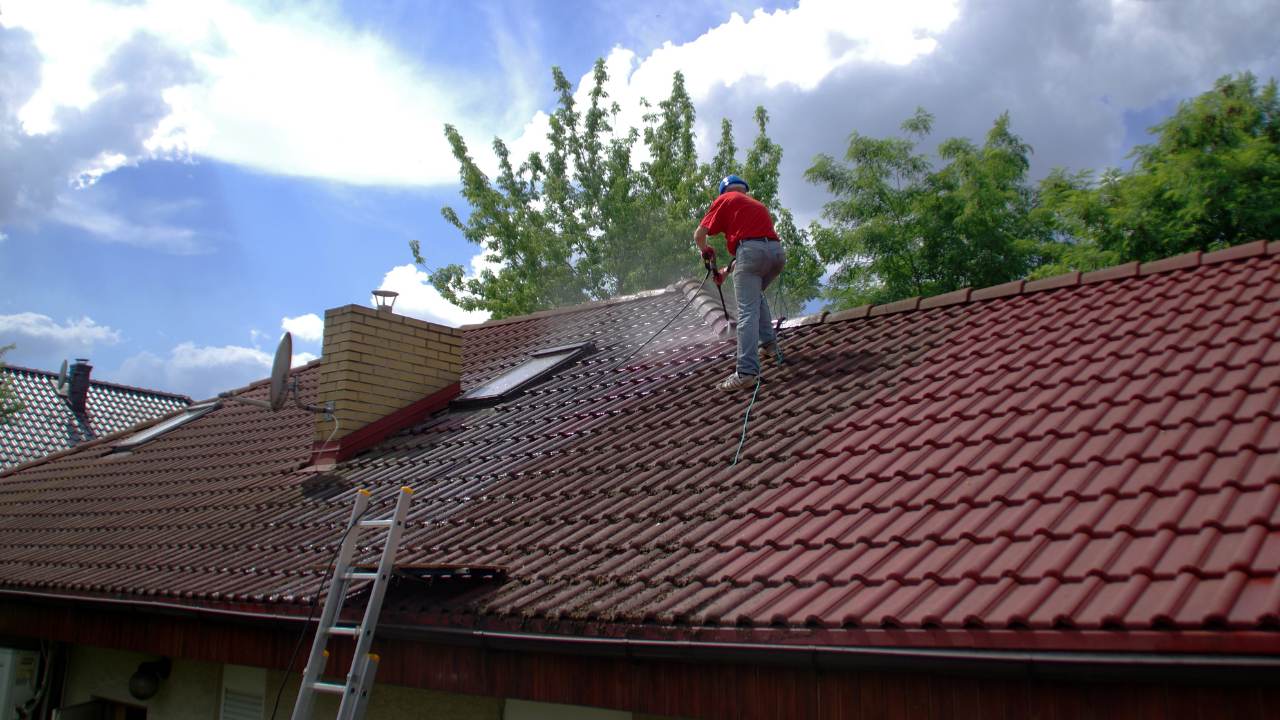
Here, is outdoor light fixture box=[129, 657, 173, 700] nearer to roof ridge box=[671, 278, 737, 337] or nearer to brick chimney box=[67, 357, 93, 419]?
roof ridge box=[671, 278, 737, 337]

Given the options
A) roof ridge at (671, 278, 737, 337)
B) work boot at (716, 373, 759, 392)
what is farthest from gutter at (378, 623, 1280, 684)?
roof ridge at (671, 278, 737, 337)

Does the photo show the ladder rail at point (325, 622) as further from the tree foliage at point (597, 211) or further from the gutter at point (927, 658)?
the tree foliage at point (597, 211)

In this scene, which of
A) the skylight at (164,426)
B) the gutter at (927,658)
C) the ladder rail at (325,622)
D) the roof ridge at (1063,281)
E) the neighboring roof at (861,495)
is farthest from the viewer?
the skylight at (164,426)

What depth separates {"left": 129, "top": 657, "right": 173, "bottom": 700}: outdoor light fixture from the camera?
26.6 feet

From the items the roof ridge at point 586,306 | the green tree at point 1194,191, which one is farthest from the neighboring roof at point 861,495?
the green tree at point 1194,191

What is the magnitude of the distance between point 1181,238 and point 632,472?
1304cm

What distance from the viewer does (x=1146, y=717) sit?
3.24 m

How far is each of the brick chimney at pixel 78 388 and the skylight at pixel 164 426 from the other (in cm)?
1760

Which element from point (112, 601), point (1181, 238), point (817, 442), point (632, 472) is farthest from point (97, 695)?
point (1181, 238)

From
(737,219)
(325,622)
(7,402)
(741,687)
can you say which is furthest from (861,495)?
(7,402)

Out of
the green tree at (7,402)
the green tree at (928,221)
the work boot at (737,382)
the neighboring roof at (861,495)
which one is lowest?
the neighboring roof at (861,495)

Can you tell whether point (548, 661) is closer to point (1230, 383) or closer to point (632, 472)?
point (632, 472)

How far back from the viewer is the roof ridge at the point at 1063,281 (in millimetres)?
6941

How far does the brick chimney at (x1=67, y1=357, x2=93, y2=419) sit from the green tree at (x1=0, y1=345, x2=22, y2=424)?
203cm
